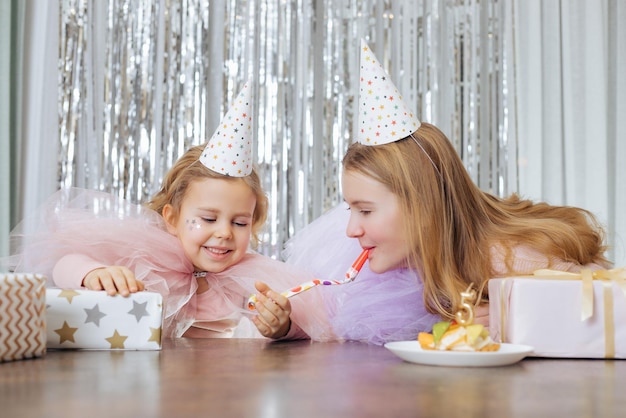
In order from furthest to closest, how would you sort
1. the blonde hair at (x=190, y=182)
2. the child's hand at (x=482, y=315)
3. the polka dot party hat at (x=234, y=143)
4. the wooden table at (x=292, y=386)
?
the blonde hair at (x=190, y=182)
the polka dot party hat at (x=234, y=143)
the child's hand at (x=482, y=315)
the wooden table at (x=292, y=386)

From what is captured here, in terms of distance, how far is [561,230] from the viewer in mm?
1293

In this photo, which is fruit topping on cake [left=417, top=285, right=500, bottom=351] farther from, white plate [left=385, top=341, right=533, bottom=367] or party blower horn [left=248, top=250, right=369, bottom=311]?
party blower horn [left=248, top=250, right=369, bottom=311]

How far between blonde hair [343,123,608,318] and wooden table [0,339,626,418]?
0.38 meters

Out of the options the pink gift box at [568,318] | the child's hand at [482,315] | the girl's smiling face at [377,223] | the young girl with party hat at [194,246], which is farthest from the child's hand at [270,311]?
the pink gift box at [568,318]

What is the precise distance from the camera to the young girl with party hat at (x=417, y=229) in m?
1.22

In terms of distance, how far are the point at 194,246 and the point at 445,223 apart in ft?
1.68

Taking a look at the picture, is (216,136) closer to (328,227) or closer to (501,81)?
(328,227)

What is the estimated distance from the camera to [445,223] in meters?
1.28

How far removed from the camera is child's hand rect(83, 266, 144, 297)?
1.02m

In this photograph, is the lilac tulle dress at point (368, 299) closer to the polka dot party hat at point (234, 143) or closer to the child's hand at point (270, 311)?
the child's hand at point (270, 311)

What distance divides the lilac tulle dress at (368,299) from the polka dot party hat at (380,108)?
24cm

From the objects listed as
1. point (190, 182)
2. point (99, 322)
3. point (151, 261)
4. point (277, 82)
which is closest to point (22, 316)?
point (99, 322)

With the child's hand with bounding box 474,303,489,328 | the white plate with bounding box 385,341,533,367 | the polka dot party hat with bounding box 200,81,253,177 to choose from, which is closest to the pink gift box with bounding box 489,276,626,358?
the white plate with bounding box 385,341,533,367

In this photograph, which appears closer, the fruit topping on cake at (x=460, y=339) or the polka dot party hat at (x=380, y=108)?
the fruit topping on cake at (x=460, y=339)
